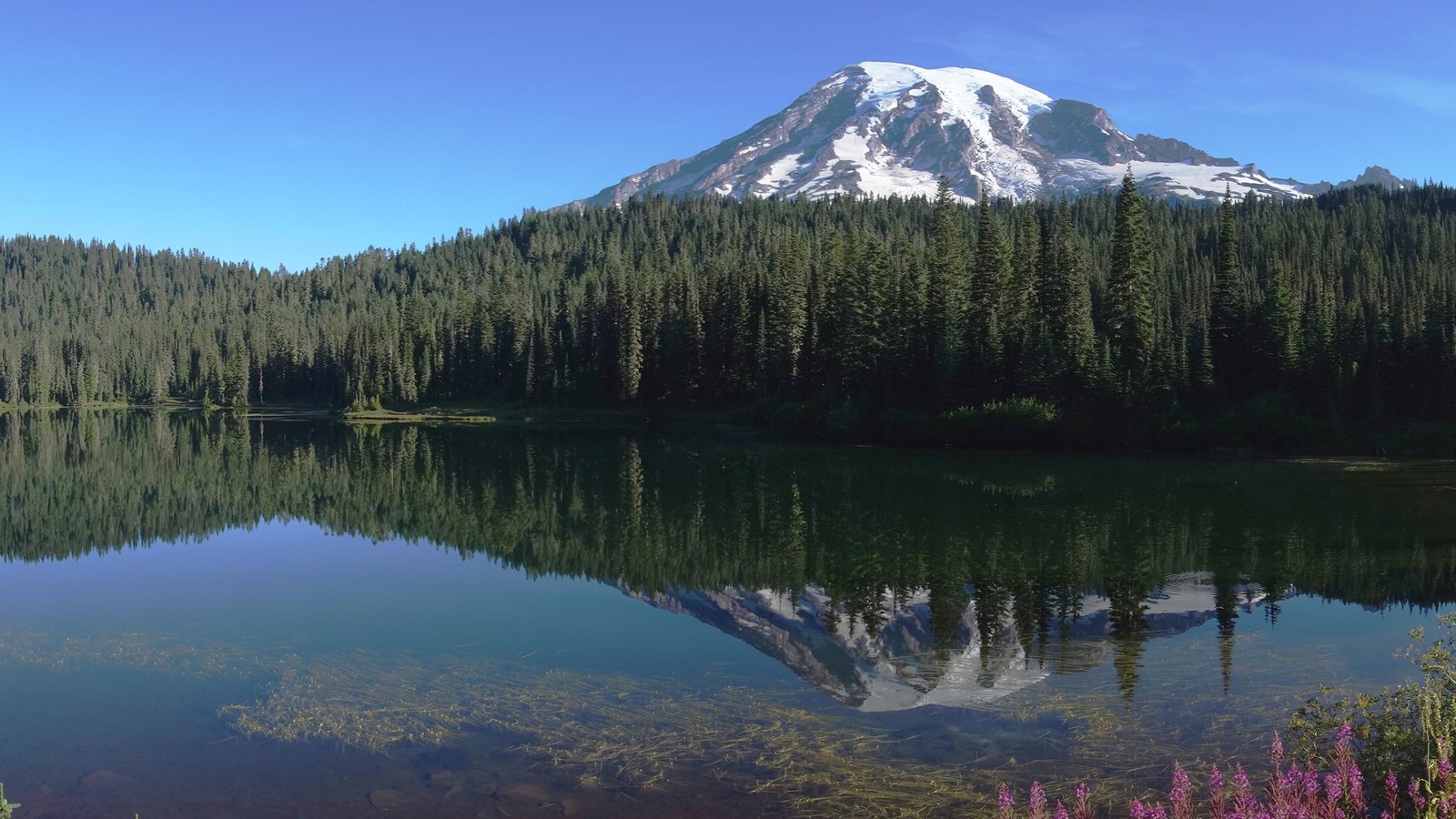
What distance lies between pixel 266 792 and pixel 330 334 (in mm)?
182507

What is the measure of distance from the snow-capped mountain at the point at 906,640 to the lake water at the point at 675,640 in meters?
0.11

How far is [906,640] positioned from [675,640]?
4.79m

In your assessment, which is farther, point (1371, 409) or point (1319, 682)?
point (1371, 409)

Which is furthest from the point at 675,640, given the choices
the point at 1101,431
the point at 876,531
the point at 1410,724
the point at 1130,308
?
the point at 1130,308

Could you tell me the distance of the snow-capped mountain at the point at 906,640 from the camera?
17.9 metres

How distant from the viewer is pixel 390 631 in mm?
23406

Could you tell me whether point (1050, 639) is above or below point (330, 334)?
below

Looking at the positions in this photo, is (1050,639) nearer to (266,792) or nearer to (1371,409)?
(266,792)

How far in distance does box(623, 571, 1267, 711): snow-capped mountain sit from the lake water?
0.35 feet


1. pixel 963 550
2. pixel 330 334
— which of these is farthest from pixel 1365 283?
pixel 330 334

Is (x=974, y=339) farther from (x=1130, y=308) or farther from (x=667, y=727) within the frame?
(x=667, y=727)

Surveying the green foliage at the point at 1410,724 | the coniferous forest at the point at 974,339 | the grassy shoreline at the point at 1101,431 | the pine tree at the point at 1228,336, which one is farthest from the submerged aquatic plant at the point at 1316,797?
the pine tree at the point at 1228,336

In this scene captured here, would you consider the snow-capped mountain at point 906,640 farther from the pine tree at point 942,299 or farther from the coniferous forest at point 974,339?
the pine tree at point 942,299

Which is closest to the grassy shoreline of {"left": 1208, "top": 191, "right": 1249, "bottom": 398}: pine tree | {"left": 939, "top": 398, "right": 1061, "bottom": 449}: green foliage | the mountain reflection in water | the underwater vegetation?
{"left": 939, "top": 398, "right": 1061, "bottom": 449}: green foliage
